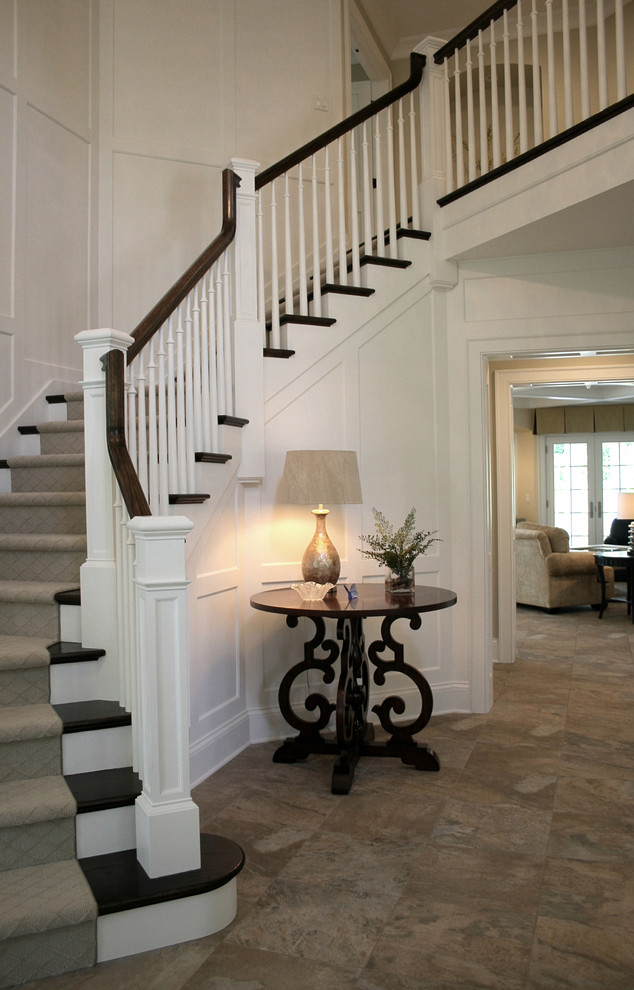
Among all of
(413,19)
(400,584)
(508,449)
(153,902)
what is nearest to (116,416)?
(153,902)

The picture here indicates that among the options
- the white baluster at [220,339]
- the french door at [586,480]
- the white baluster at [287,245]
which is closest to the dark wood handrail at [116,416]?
the white baluster at [220,339]

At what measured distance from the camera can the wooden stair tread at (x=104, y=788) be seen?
86.8 inches

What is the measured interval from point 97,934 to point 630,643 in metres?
5.65

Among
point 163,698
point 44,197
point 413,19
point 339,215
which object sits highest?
point 413,19

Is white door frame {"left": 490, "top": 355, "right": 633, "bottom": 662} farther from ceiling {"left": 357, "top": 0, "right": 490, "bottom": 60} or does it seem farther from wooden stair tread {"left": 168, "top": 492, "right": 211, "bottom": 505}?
wooden stair tread {"left": 168, "top": 492, "right": 211, "bottom": 505}

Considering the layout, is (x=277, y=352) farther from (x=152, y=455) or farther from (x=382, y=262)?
(x=152, y=455)

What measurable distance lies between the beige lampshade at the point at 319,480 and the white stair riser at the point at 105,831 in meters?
1.62

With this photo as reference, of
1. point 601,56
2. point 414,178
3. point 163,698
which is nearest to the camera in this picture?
point 163,698

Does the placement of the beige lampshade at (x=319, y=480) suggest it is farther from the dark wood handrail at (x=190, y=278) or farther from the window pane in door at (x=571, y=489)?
the window pane in door at (x=571, y=489)

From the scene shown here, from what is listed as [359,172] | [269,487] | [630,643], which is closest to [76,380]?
[269,487]

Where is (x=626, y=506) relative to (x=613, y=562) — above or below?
above

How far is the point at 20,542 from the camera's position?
3166 mm

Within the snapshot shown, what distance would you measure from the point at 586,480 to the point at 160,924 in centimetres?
1087

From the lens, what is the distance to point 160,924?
210 centimetres
